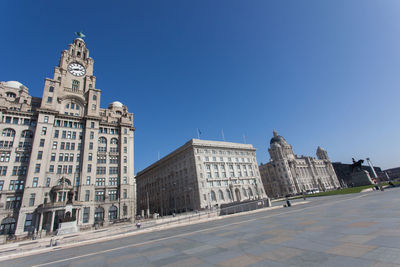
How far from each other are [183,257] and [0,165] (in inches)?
2190

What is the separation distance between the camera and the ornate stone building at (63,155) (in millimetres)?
40281

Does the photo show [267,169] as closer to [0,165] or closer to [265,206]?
[265,206]

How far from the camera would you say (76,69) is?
59.5 metres

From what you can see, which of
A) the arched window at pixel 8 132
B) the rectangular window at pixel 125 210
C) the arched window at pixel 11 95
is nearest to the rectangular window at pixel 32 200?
the arched window at pixel 8 132

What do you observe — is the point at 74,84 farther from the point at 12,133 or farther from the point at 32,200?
the point at 32,200

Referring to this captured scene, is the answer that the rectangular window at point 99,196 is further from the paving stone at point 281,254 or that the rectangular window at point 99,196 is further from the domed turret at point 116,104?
the paving stone at point 281,254

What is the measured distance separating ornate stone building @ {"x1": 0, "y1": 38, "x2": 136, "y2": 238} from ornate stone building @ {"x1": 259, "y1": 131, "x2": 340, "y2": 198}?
3795 inches

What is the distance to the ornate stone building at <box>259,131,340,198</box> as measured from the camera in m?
118

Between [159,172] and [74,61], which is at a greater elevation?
[74,61]

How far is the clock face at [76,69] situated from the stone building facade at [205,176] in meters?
42.0

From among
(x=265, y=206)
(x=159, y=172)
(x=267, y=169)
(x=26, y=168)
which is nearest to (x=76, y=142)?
(x=26, y=168)

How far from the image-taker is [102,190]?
49469 millimetres

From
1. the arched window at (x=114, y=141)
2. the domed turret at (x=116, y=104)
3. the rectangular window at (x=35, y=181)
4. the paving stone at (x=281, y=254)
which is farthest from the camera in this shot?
the domed turret at (x=116, y=104)

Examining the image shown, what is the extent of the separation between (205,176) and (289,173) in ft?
266
